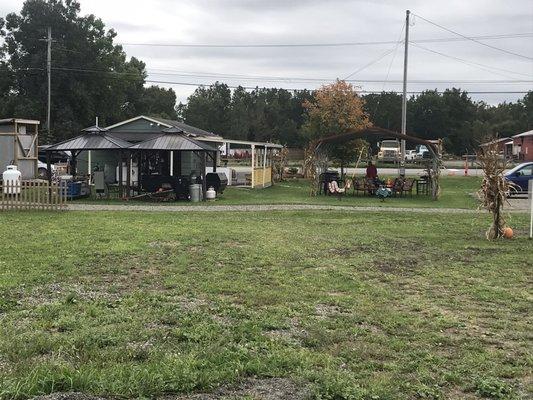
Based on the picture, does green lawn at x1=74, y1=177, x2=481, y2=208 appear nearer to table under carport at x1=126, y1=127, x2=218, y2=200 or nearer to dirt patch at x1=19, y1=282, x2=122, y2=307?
table under carport at x1=126, y1=127, x2=218, y2=200

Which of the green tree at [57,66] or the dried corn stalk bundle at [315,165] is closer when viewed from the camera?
the dried corn stalk bundle at [315,165]

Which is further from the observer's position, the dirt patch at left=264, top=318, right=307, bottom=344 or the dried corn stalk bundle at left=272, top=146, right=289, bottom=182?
the dried corn stalk bundle at left=272, top=146, right=289, bottom=182

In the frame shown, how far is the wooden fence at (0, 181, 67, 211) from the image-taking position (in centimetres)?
1753

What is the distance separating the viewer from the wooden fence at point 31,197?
17.5 metres

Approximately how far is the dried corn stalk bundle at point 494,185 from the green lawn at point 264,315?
684 mm

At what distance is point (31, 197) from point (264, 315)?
13.4m

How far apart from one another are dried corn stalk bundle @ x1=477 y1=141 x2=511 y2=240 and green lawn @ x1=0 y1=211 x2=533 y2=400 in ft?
2.24

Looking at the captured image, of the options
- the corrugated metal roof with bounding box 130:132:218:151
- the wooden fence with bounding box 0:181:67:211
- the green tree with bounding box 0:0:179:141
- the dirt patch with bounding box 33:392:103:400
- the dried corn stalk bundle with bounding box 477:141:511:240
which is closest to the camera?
the dirt patch with bounding box 33:392:103:400

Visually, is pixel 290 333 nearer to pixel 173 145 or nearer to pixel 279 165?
pixel 173 145

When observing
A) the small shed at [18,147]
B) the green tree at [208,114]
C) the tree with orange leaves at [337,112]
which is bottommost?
the small shed at [18,147]

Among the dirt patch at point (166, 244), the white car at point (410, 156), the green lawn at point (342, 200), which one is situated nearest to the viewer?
the dirt patch at point (166, 244)

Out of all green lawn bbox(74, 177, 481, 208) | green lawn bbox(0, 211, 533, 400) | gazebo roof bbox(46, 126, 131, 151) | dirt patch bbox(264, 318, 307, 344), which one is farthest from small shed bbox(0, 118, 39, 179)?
dirt patch bbox(264, 318, 307, 344)

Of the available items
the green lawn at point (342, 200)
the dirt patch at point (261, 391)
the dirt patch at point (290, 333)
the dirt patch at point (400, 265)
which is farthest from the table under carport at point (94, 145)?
the dirt patch at point (261, 391)

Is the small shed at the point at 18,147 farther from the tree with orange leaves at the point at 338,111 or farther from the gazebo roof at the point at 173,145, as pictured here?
the tree with orange leaves at the point at 338,111
